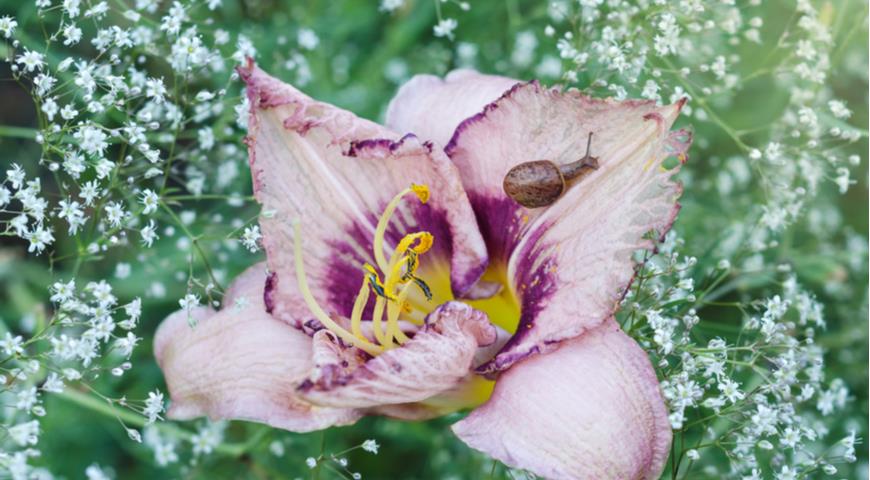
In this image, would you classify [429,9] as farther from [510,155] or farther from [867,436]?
[867,436]

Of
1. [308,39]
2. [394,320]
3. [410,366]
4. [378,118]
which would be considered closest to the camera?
[410,366]

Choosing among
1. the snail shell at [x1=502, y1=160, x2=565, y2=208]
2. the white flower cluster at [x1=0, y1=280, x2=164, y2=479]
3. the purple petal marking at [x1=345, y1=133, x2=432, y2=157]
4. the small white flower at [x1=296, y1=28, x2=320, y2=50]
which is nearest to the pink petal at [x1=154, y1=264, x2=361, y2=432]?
the white flower cluster at [x1=0, y1=280, x2=164, y2=479]

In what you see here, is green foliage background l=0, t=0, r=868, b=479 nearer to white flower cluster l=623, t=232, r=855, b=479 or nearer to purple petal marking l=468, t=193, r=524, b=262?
white flower cluster l=623, t=232, r=855, b=479

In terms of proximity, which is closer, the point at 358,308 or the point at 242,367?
the point at 358,308

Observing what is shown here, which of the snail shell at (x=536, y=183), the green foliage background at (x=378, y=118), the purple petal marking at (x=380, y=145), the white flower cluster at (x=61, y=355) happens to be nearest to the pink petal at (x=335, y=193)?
the purple petal marking at (x=380, y=145)

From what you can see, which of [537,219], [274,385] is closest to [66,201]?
[274,385]

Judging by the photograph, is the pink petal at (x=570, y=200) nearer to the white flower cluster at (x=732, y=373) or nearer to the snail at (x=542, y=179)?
the snail at (x=542, y=179)

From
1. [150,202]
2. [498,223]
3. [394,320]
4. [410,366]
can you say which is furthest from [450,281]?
[150,202]

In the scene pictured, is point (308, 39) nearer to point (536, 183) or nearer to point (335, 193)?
point (335, 193)
